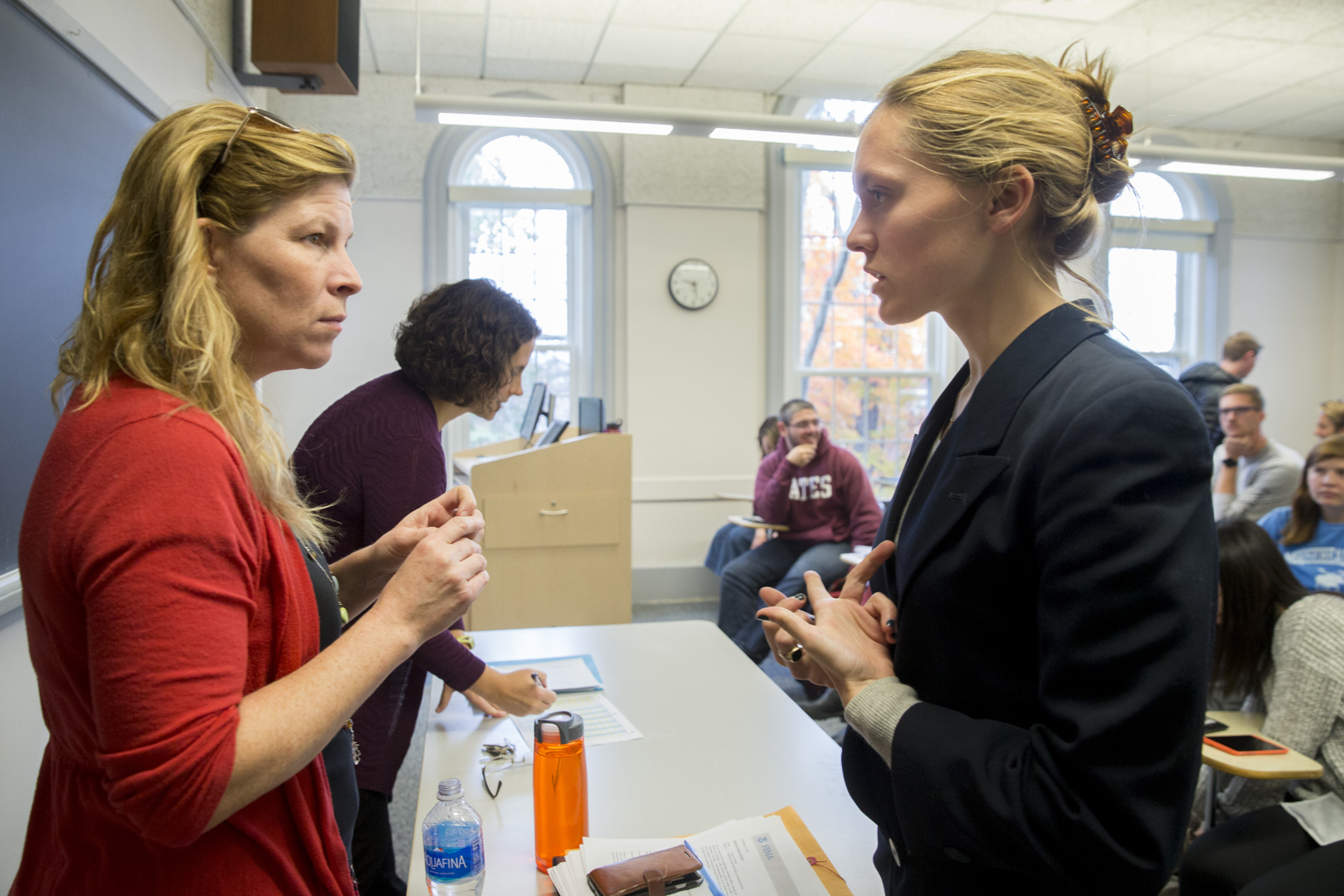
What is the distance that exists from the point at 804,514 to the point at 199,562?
3848 mm

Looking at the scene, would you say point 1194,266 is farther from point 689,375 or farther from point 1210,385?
point 689,375

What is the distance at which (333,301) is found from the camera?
97 centimetres

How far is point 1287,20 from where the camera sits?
452 cm

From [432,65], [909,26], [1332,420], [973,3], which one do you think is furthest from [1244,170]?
[432,65]

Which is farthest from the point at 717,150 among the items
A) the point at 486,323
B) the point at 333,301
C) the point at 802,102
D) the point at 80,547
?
the point at 80,547

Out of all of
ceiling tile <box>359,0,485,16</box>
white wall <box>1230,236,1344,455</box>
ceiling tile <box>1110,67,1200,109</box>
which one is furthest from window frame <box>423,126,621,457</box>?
white wall <box>1230,236,1344,455</box>

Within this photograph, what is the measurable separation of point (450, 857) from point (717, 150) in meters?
5.19

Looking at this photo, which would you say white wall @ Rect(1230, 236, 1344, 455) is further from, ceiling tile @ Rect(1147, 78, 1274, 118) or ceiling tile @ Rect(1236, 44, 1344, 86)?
ceiling tile @ Rect(1236, 44, 1344, 86)

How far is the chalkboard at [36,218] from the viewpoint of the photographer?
1.48 m

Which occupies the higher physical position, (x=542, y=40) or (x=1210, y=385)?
(x=542, y=40)

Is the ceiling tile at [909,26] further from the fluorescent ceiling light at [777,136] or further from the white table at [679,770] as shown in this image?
the white table at [679,770]

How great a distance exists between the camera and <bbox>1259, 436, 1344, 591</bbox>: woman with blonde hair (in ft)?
10.2

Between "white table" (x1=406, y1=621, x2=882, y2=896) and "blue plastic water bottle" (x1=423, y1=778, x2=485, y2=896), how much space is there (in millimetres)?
38

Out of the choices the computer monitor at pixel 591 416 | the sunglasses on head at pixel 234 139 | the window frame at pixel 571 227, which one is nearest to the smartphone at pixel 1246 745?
the sunglasses on head at pixel 234 139
